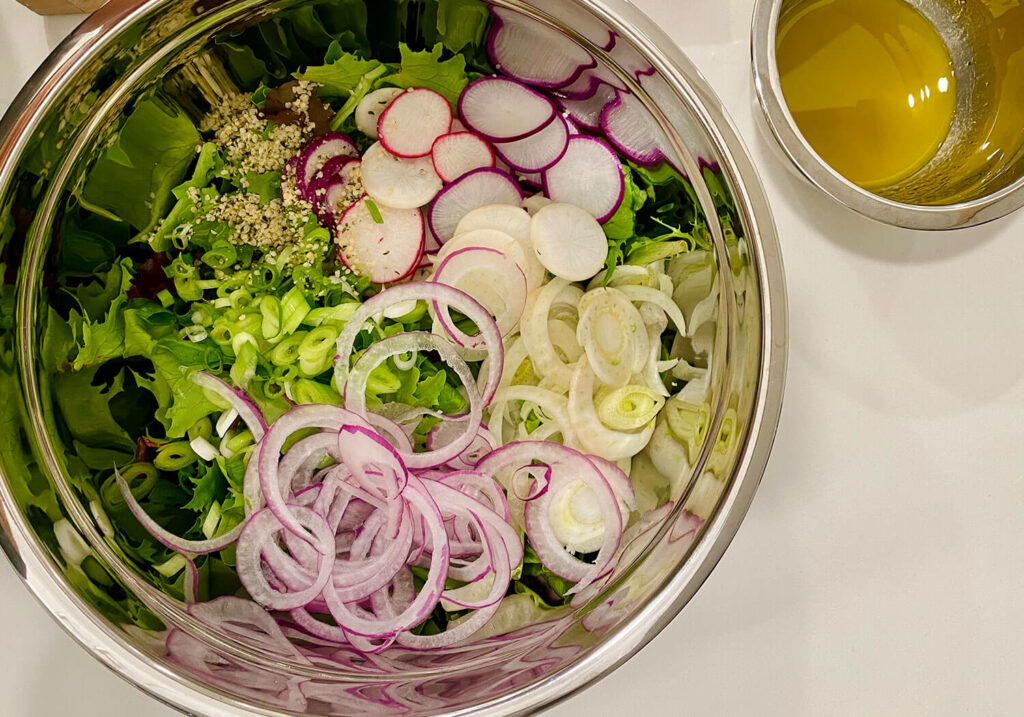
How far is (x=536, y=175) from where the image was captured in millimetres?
899

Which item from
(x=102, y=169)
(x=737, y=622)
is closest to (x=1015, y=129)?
(x=737, y=622)

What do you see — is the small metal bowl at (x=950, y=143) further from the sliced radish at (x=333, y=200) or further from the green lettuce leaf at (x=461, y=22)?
the sliced radish at (x=333, y=200)

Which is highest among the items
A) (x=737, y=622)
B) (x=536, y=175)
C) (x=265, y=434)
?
(x=536, y=175)

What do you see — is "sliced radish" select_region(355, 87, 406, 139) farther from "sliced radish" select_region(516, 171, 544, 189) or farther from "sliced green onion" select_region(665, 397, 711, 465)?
"sliced green onion" select_region(665, 397, 711, 465)

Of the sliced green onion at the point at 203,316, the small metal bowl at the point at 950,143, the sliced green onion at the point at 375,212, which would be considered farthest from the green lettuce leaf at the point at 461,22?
the sliced green onion at the point at 203,316

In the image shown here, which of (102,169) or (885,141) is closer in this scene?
(102,169)

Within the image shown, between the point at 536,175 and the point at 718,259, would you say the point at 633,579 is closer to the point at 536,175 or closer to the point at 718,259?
the point at 718,259

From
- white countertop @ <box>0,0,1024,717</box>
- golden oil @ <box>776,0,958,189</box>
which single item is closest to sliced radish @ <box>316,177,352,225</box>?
white countertop @ <box>0,0,1024,717</box>

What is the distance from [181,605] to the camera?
0.83 metres

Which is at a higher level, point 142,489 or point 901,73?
point 901,73

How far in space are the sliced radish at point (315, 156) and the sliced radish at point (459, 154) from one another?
0.40 ft

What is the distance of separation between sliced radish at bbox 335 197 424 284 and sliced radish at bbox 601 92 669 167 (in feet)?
0.90

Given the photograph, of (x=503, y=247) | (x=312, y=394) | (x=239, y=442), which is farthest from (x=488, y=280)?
(x=239, y=442)

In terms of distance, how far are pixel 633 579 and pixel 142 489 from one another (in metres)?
0.59
